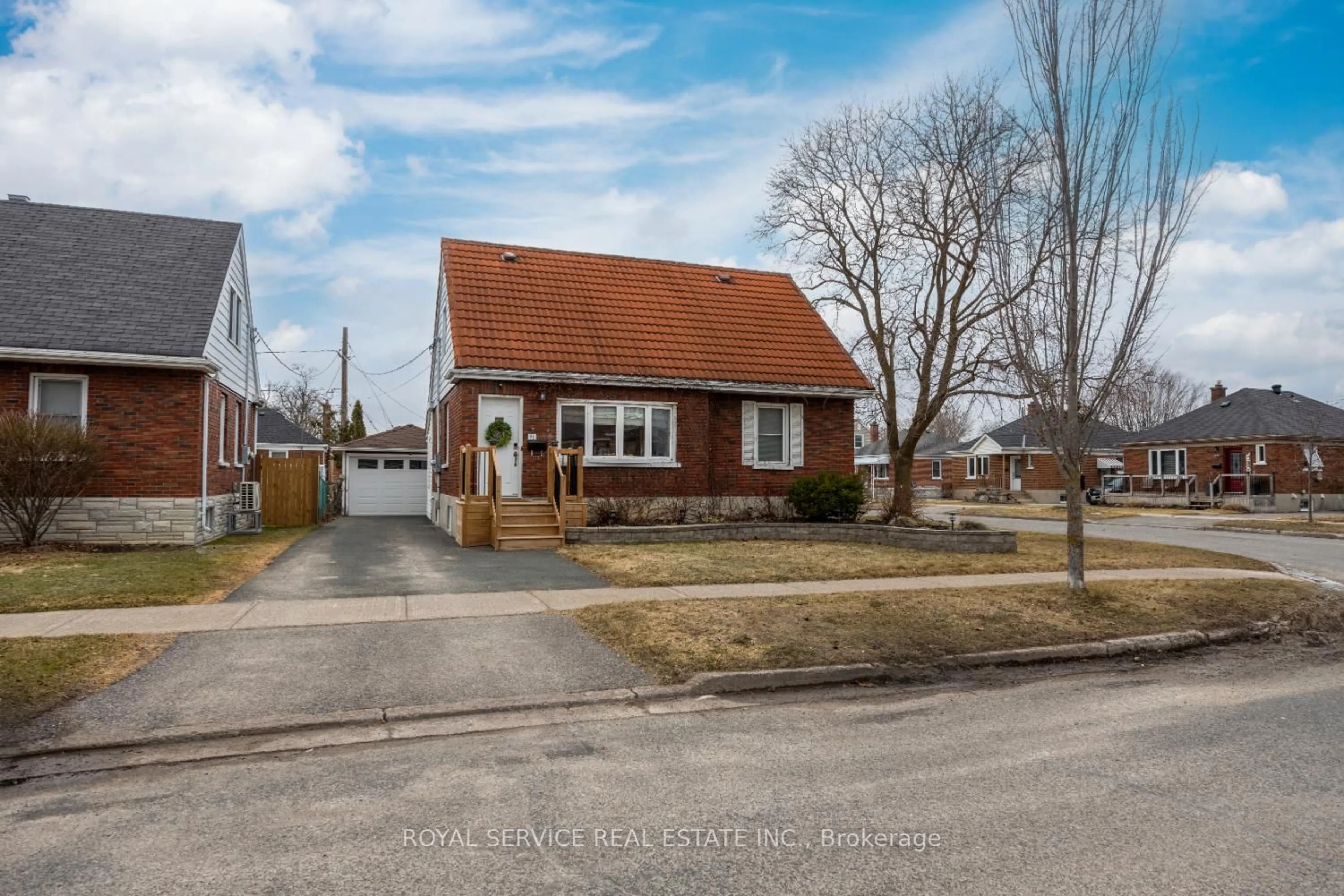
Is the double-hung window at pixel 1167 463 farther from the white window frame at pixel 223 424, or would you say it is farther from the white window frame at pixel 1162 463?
the white window frame at pixel 223 424

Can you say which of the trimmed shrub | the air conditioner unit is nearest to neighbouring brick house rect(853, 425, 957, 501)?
the trimmed shrub

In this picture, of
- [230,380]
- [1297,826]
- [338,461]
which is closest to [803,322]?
[230,380]

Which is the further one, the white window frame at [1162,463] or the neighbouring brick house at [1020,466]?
the neighbouring brick house at [1020,466]

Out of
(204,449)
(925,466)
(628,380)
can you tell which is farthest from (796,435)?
(925,466)

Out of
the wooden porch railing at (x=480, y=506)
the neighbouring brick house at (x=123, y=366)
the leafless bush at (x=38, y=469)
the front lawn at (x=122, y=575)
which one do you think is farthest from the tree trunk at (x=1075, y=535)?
the leafless bush at (x=38, y=469)

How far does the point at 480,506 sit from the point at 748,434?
23.0 feet

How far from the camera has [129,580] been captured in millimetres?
10719

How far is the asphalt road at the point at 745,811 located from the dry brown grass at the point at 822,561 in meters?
5.65

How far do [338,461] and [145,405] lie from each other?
20697 millimetres

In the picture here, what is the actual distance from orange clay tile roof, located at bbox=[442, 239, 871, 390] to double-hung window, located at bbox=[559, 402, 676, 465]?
774 mm

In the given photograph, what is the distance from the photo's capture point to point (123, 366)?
1548cm

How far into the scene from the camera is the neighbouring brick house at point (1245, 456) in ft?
120

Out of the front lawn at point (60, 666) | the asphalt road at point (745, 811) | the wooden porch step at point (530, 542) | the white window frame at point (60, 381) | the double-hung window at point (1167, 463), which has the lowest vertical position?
the asphalt road at point (745, 811)

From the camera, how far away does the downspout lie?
16.1m
